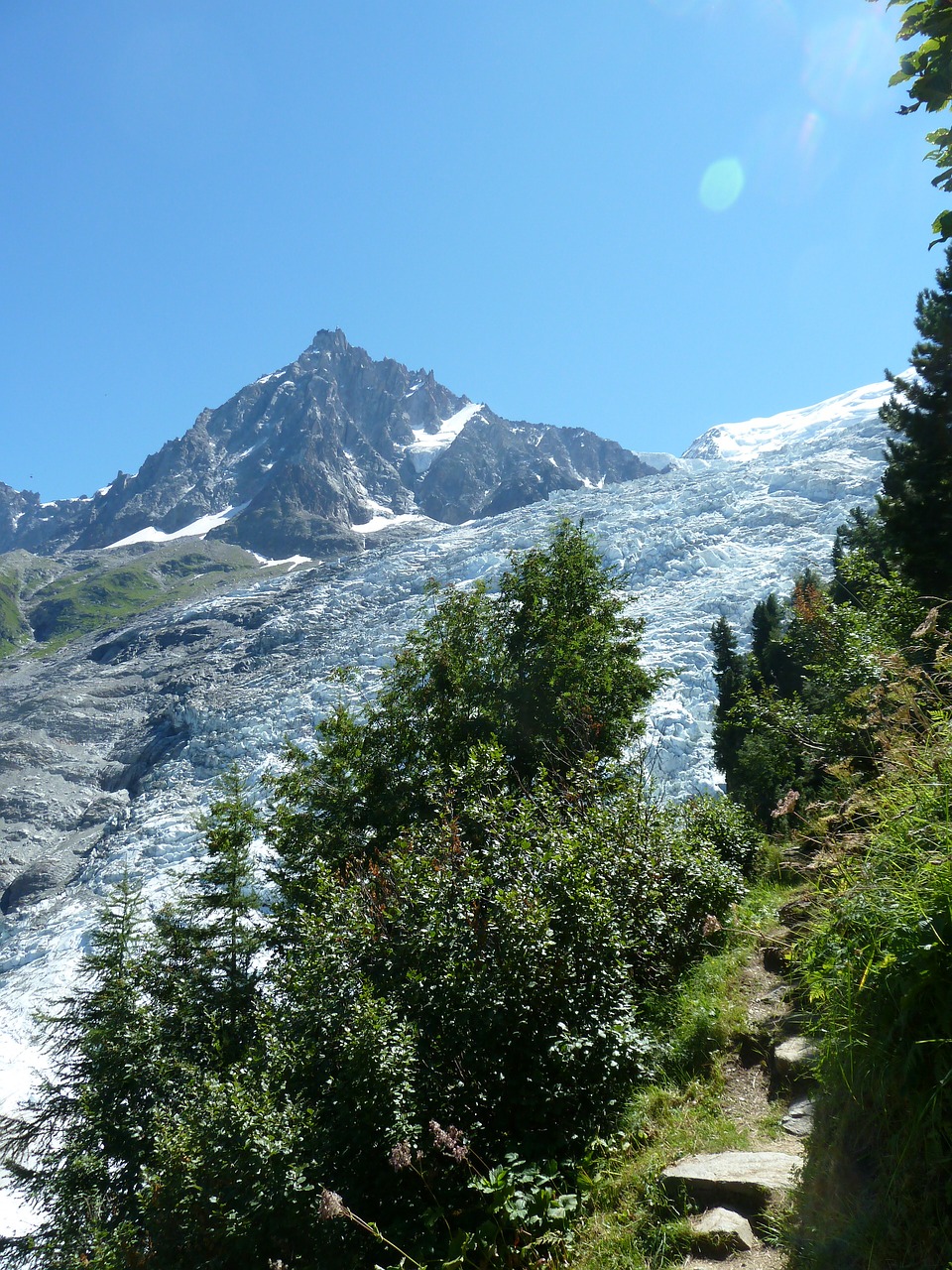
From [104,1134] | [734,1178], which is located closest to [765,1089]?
[734,1178]

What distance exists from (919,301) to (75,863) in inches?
2729

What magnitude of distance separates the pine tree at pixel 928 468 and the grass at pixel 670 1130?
10.3 m

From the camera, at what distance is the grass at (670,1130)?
3.43 m

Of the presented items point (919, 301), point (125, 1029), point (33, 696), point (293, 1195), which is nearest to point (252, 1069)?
point (293, 1195)

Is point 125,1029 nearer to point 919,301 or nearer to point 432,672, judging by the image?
point 432,672

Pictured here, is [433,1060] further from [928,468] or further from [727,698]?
[727,698]

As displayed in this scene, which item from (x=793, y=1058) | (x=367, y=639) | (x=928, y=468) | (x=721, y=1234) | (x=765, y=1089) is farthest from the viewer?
(x=367, y=639)

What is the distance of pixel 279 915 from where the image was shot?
9.98 meters

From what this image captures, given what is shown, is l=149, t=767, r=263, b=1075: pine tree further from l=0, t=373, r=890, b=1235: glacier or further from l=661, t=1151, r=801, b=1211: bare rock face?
l=0, t=373, r=890, b=1235: glacier

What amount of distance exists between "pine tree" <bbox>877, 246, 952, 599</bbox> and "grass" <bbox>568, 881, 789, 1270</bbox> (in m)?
10.3

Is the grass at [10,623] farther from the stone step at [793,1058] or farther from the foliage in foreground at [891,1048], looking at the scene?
the foliage in foreground at [891,1048]

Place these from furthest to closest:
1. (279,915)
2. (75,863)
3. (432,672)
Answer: (75,863) < (432,672) < (279,915)

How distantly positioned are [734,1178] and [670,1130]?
38.8 inches

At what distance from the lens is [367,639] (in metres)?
77.8
